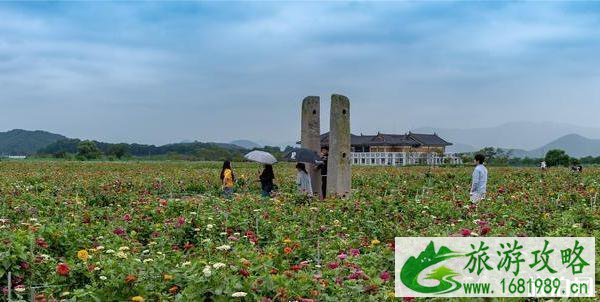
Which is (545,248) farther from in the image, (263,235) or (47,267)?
(47,267)

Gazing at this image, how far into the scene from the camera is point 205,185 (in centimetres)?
2066

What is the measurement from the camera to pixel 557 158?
62.3 meters

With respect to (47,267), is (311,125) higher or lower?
higher

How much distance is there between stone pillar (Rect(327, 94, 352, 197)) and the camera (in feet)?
44.8

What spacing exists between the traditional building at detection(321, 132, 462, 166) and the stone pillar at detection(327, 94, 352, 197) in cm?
5967

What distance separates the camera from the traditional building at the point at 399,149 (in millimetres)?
76875

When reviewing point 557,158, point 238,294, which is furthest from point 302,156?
point 557,158

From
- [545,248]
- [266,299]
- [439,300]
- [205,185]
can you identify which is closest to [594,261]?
[545,248]

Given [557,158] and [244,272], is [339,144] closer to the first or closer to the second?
[244,272]

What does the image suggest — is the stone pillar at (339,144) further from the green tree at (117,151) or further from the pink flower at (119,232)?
the green tree at (117,151)

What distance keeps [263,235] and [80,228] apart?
2.19m

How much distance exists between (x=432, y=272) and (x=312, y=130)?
10.4 meters

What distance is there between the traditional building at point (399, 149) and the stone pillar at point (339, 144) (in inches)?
2349

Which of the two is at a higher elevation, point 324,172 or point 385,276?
point 324,172
